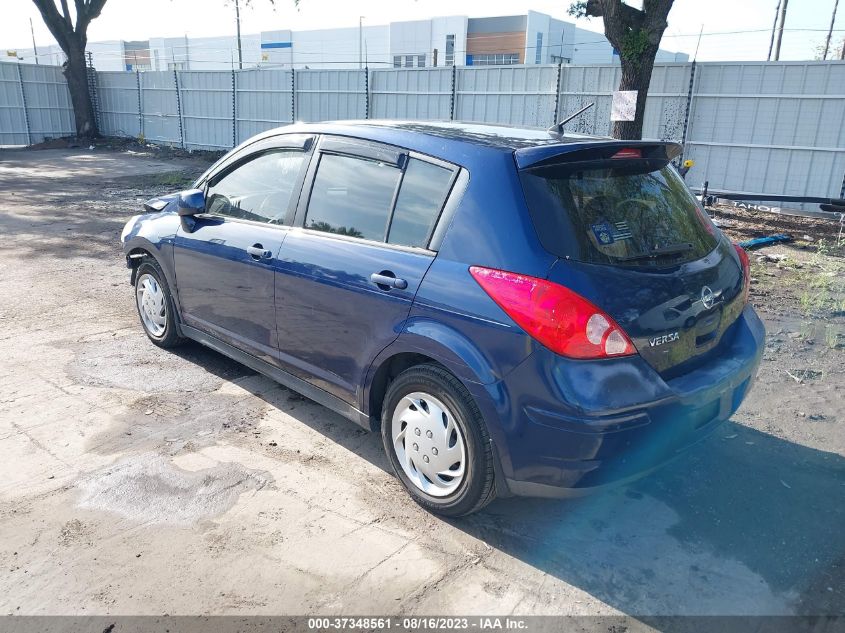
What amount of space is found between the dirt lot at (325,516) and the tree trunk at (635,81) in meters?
7.83

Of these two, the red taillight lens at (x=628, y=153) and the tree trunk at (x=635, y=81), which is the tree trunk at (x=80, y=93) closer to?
the tree trunk at (x=635, y=81)

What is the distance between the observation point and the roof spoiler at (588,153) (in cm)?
296

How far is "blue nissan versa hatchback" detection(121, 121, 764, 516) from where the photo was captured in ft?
8.91

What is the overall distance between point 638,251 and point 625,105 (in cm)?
949

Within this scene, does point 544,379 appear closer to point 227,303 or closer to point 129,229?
point 227,303

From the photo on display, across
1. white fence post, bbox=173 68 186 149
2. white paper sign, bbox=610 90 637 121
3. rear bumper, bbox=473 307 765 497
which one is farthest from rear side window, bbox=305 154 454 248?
→ white fence post, bbox=173 68 186 149

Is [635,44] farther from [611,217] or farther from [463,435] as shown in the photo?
[463,435]

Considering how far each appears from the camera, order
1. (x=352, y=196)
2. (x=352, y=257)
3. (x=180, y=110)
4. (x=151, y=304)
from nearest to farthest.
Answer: (x=352, y=257), (x=352, y=196), (x=151, y=304), (x=180, y=110)

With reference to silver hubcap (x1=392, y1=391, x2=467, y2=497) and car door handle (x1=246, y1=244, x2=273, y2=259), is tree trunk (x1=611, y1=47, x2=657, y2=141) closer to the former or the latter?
car door handle (x1=246, y1=244, x2=273, y2=259)

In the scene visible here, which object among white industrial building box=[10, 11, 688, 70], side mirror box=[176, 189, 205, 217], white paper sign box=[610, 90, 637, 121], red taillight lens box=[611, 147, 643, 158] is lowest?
side mirror box=[176, 189, 205, 217]

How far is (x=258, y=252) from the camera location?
3994 millimetres

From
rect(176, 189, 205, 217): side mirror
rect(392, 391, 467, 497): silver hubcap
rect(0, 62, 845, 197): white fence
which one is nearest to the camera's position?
rect(392, 391, 467, 497): silver hubcap

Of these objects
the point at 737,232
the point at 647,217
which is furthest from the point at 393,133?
the point at 737,232

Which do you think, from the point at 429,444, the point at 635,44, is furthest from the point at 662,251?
the point at 635,44
